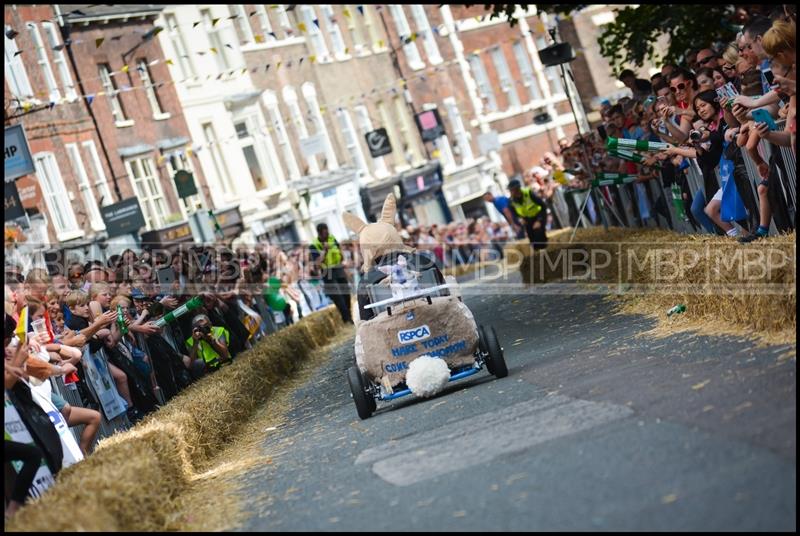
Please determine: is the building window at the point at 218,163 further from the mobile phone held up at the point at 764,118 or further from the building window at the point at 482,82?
the mobile phone held up at the point at 764,118

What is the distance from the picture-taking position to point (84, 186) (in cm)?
4481

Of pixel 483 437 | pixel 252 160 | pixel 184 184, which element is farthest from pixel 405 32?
pixel 483 437

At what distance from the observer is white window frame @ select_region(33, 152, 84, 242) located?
4269 cm

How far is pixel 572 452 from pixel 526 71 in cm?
6257

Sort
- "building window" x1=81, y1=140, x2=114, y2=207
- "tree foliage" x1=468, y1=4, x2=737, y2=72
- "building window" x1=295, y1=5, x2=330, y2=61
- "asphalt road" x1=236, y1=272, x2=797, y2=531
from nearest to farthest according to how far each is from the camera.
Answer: "asphalt road" x1=236, y1=272, x2=797, y2=531
"tree foliage" x1=468, y1=4, x2=737, y2=72
"building window" x1=81, y1=140, x2=114, y2=207
"building window" x1=295, y1=5, x2=330, y2=61

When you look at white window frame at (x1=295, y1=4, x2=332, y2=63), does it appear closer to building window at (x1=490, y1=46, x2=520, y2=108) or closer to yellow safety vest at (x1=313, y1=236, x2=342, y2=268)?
building window at (x1=490, y1=46, x2=520, y2=108)

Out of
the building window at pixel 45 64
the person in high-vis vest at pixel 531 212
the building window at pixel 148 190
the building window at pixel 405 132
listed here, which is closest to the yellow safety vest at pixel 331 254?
the person in high-vis vest at pixel 531 212

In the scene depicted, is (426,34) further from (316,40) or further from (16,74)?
(16,74)

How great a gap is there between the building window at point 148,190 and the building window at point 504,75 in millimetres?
24643

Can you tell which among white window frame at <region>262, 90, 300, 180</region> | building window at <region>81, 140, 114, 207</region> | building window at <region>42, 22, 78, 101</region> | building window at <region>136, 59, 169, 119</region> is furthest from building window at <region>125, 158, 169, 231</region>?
white window frame at <region>262, 90, 300, 180</region>

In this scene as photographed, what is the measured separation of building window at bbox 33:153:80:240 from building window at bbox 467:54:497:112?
2923cm

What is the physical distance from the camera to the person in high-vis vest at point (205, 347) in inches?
786

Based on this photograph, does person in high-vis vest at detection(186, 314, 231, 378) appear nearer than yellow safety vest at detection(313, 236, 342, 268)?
Yes

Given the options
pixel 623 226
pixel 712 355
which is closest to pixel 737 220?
pixel 712 355
